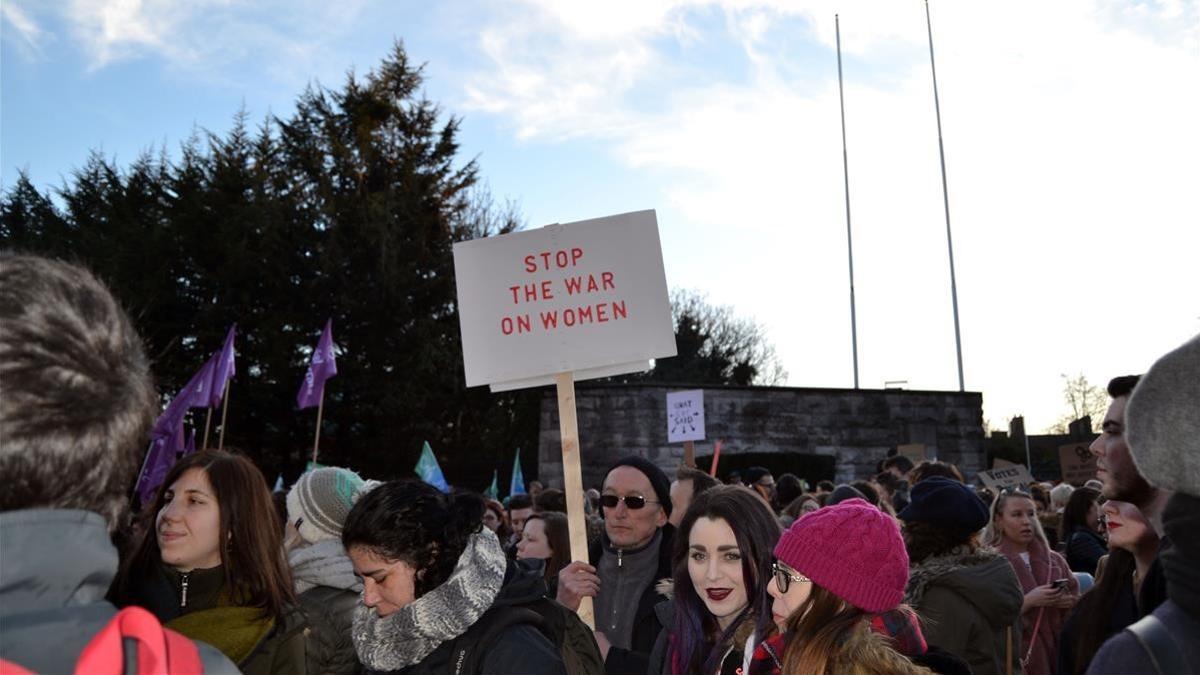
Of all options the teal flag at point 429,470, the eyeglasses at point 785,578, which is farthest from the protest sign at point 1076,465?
the eyeglasses at point 785,578

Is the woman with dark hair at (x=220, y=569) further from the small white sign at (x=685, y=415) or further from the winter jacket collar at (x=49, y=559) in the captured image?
the small white sign at (x=685, y=415)

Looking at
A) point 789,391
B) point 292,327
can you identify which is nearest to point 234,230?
point 292,327

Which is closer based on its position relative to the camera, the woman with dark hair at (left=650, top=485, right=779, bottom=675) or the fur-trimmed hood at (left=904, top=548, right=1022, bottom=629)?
the woman with dark hair at (left=650, top=485, right=779, bottom=675)

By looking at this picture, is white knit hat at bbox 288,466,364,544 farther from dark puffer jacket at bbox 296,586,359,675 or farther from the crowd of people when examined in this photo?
dark puffer jacket at bbox 296,586,359,675

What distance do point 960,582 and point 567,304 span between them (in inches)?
77.9

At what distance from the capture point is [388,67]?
2625 centimetres

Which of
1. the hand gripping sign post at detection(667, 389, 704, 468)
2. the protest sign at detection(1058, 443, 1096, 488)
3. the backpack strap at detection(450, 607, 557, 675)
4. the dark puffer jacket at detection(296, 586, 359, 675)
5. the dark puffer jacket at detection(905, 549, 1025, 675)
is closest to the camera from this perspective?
the backpack strap at detection(450, 607, 557, 675)

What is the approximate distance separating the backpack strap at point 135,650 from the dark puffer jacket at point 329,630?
2383mm

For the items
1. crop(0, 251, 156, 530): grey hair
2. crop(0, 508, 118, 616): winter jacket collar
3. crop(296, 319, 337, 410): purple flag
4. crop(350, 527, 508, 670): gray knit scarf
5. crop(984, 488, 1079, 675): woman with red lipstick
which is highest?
crop(296, 319, 337, 410): purple flag

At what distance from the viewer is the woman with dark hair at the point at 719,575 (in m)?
3.42

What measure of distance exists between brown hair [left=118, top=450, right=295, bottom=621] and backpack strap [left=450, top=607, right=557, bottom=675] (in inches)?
30.4

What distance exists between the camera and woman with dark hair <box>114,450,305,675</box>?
317 cm


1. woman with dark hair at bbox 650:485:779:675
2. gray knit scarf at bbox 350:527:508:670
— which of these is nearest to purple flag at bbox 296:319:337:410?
woman with dark hair at bbox 650:485:779:675

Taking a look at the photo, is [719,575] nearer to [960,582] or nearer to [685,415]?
[960,582]
